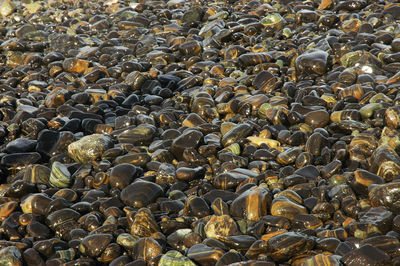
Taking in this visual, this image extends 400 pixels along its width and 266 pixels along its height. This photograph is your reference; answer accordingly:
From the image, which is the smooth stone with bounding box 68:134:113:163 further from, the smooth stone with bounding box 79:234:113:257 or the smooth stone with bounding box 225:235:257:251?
the smooth stone with bounding box 225:235:257:251

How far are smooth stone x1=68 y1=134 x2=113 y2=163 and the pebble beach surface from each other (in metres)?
0.02

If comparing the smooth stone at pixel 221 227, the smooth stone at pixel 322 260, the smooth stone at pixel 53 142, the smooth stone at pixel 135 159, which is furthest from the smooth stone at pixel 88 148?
the smooth stone at pixel 322 260

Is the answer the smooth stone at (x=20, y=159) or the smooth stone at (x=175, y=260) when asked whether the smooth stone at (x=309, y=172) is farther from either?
the smooth stone at (x=20, y=159)

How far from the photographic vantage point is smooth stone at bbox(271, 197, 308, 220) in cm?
438

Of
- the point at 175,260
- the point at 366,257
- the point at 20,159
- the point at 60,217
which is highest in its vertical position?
the point at 366,257

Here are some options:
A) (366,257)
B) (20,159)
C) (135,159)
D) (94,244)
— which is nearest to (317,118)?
(135,159)

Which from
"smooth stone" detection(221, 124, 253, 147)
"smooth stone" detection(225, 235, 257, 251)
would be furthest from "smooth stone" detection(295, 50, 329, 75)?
"smooth stone" detection(225, 235, 257, 251)

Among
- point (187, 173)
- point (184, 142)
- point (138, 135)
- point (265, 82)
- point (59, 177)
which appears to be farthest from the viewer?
point (265, 82)

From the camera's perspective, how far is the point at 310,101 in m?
6.55

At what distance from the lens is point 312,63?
744cm

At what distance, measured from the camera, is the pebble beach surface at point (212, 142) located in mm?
4184

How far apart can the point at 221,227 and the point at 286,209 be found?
2.21 ft

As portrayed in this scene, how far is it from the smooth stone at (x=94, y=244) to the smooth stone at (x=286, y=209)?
1.62m

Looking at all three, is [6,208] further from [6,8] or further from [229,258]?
[6,8]
